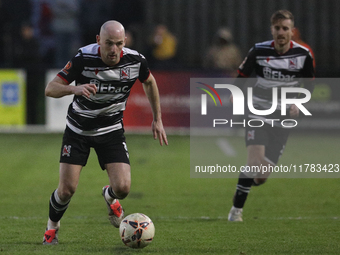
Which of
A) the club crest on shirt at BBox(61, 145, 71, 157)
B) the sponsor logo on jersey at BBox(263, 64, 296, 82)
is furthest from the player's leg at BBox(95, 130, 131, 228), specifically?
the sponsor logo on jersey at BBox(263, 64, 296, 82)

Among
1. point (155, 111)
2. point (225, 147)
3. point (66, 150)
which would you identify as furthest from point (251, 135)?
point (225, 147)

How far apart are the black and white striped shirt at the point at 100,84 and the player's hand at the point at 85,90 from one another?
1.22 ft

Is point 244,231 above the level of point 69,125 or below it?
below

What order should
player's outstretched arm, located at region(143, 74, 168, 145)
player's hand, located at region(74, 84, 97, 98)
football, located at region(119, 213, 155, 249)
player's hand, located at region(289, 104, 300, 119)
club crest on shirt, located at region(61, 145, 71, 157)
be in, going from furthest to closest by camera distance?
player's hand, located at region(289, 104, 300, 119), player's outstretched arm, located at region(143, 74, 168, 145), club crest on shirt, located at region(61, 145, 71, 157), football, located at region(119, 213, 155, 249), player's hand, located at region(74, 84, 97, 98)

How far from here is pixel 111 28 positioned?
5664 mm

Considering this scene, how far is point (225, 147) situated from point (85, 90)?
9459 mm

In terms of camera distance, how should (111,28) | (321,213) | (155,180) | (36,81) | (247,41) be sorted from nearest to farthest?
(111,28) < (321,213) < (155,180) < (36,81) < (247,41)

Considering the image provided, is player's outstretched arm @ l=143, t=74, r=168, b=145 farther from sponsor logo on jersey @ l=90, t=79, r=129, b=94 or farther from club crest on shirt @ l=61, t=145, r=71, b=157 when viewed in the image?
club crest on shirt @ l=61, t=145, r=71, b=157

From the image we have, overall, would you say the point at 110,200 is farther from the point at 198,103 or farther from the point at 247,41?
the point at 247,41

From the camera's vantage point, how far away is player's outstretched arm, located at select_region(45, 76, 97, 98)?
5426 mm

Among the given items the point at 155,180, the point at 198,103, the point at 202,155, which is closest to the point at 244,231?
the point at 155,180

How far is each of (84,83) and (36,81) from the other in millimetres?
10588

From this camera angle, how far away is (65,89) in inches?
221

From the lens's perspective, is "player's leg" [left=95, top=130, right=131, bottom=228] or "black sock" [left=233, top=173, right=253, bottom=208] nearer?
"player's leg" [left=95, top=130, right=131, bottom=228]
